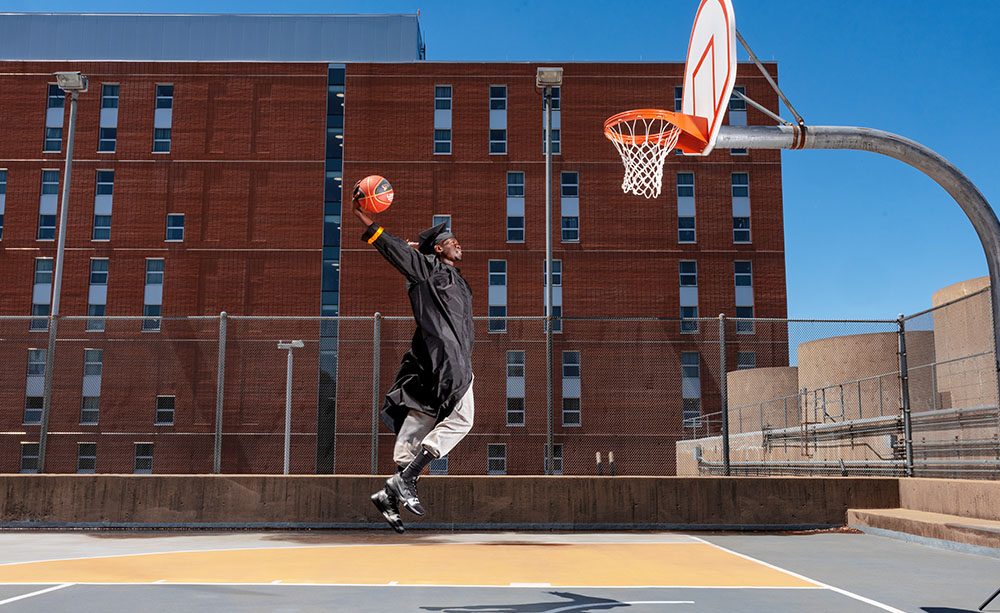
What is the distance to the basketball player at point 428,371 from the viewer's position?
6133mm

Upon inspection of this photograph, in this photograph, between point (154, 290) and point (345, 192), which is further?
point (345, 192)

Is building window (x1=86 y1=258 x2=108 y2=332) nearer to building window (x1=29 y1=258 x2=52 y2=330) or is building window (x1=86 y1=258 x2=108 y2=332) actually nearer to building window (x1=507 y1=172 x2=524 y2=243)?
building window (x1=29 y1=258 x2=52 y2=330)

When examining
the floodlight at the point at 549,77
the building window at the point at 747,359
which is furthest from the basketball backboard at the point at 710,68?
the building window at the point at 747,359

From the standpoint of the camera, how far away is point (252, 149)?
1951 inches

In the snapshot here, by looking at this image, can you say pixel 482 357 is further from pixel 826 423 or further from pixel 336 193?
pixel 336 193

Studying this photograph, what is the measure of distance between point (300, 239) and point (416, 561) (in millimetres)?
40081

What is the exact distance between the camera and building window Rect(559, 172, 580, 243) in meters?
49.6

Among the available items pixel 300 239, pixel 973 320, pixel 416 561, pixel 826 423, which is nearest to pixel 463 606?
pixel 416 561

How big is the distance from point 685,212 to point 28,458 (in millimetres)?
38029

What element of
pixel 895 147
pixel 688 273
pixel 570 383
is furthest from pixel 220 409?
pixel 688 273

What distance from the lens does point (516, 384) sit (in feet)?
63.3

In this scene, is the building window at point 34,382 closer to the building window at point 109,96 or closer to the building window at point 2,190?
the building window at point 109,96

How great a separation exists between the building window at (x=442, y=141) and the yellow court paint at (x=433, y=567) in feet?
129

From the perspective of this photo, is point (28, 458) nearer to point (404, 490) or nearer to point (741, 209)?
point (404, 490)
